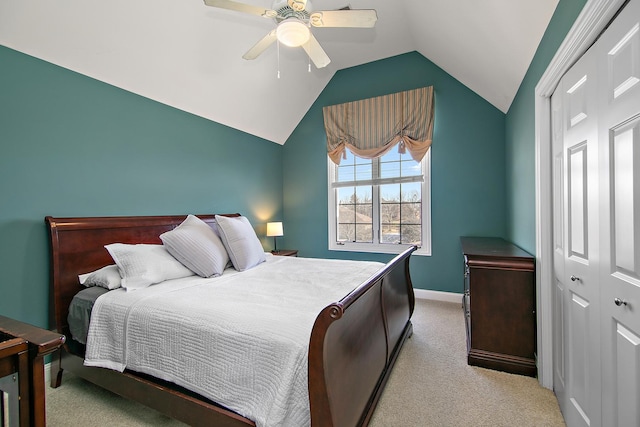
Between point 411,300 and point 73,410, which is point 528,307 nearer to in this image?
point 411,300

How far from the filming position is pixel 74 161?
2.40m

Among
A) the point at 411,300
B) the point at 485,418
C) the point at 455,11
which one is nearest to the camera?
the point at 485,418

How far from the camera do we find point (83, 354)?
204cm

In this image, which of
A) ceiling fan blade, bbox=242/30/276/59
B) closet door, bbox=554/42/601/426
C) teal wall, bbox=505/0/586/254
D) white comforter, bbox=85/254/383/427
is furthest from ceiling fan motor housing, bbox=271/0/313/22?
white comforter, bbox=85/254/383/427

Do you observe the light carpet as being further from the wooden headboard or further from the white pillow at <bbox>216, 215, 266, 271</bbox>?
the white pillow at <bbox>216, 215, 266, 271</bbox>

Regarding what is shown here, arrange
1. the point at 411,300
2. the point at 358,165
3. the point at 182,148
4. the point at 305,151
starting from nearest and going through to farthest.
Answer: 1. the point at 411,300
2. the point at 182,148
3. the point at 358,165
4. the point at 305,151

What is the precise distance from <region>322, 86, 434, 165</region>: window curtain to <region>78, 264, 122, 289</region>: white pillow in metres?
3.17

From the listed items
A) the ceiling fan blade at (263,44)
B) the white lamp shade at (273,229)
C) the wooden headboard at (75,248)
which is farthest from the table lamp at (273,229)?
the ceiling fan blade at (263,44)

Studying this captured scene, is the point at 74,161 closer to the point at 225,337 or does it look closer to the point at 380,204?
the point at 225,337

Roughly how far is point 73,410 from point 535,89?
378 centimetres

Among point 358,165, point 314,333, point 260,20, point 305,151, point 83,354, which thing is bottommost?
point 83,354

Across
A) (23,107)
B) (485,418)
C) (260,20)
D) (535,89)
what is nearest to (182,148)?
(23,107)

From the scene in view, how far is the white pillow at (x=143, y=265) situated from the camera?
210 centimetres

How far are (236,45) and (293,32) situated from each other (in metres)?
1.39
